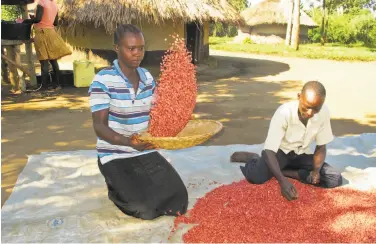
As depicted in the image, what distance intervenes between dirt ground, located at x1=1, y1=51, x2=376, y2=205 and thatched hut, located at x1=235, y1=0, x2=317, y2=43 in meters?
15.4

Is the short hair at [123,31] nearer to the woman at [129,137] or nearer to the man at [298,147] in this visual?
the woman at [129,137]

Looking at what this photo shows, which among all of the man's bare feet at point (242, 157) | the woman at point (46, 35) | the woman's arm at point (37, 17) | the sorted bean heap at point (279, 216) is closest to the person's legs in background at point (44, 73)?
the woman at point (46, 35)

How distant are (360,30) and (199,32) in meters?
22.2

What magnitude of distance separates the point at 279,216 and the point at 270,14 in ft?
80.8

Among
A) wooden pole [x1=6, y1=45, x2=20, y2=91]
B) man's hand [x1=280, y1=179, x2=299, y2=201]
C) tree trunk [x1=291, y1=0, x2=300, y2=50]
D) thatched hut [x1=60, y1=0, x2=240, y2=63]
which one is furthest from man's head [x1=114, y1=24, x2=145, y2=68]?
tree trunk [x1=291, y1=0, x2=300, y2=50]

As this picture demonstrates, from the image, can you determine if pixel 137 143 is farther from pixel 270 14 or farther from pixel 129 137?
pixel 270 14

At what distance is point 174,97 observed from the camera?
2.68m

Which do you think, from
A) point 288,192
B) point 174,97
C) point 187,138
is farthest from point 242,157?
point 187,138

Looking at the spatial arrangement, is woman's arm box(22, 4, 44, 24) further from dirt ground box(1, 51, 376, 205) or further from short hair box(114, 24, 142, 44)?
short hair box(114, 24, 142, 44)

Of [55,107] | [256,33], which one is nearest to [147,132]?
[55,107]

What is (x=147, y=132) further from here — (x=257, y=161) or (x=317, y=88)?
(x=317, y=88)

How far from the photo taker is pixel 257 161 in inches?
120

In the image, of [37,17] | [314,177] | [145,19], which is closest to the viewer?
[314,177]

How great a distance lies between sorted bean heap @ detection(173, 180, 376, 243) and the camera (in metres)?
2.18
